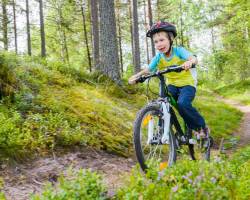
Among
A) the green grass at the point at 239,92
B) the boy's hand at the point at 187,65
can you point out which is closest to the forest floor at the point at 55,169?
the boy's hand at the point at 187,65

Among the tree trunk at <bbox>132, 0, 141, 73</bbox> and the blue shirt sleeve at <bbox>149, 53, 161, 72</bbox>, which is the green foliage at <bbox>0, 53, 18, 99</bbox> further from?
the tree trunk at <bbox>132, 0, 141, 73</bbox>

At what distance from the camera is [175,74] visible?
5.50 m

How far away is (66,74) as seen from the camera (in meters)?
10.5

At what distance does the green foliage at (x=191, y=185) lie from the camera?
2605 mm

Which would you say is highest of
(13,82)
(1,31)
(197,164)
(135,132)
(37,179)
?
(1,31)

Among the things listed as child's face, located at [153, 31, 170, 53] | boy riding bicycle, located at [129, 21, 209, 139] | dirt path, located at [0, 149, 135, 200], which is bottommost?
dirt path, located at [0, 149, 135, 200]

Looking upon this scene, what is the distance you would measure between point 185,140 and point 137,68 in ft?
48.7

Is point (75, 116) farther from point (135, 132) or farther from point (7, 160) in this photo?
point (135, 132)

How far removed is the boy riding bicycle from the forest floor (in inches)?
52.3

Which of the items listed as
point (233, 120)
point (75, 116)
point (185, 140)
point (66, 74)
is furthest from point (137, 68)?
point (185, 140)

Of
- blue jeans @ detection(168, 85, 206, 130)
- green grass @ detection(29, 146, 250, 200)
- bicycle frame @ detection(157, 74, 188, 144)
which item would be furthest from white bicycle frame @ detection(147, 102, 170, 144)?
green grass @ detection(29, 146, 250, 200)

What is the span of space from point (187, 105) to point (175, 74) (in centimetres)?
57

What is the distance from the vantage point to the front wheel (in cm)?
449

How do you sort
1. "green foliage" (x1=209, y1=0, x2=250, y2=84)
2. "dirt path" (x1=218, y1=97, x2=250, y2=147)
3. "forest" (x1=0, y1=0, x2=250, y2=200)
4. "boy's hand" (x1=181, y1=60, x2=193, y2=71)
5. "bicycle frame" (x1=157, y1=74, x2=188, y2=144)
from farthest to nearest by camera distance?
"green foliage" (x1=209, y1=0, x2=250, y2=84)
"dirt path" (x1=218, y1=97, x2=250, y2=147)
"bicycle frame" (x1=157, y1=74, x2=188, y2=144)
"boy's hand" (x1=181, y1=60, x2=193, y2=71)
"forest" (x1=0, y1=0, x2=250, y2=200)
